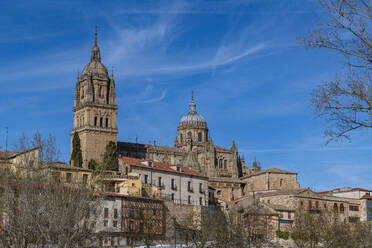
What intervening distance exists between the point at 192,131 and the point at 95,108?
26.0 meters

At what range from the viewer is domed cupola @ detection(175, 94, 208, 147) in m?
117

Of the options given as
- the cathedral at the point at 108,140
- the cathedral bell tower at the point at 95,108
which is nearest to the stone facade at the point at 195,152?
the cathedral at the point at 108,140

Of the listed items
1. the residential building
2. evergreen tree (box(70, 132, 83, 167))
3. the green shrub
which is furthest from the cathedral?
the green shrub

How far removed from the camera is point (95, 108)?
98.6 meters

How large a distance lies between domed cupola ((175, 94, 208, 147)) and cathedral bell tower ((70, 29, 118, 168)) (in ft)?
70.2

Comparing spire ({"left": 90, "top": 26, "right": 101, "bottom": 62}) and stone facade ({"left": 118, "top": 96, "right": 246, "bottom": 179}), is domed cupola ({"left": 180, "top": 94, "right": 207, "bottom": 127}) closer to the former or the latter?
stone facade ({"left": 118, "top": 96, "right": 246, "bottom": 179})

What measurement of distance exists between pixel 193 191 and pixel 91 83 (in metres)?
35.7

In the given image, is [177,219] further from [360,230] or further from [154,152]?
[154,152]

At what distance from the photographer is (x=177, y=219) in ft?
213

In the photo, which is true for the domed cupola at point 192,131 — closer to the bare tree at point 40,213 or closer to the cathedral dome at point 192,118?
the cathedral dome at point 192,118

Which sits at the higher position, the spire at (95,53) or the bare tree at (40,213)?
the spire at (95,53)

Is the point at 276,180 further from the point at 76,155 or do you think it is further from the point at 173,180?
the point at 76,155

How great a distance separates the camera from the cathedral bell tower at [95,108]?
3760 inches

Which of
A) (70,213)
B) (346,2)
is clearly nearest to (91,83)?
(70,213)
